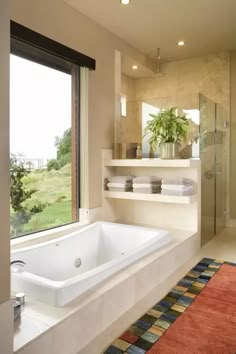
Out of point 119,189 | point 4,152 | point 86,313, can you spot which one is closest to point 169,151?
point 119,189

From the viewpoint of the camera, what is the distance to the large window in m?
2.50

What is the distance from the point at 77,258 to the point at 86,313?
1.07 m

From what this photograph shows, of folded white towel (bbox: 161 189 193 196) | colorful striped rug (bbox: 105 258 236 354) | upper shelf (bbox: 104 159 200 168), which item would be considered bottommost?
colorful striped rug (bbox: 105 258 236 354)

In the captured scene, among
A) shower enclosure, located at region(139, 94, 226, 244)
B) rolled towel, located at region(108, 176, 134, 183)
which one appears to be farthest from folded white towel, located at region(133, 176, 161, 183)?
shower enclosure, located at region(139, 94, 226, 244)

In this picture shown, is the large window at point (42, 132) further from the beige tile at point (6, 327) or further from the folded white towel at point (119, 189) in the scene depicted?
the beige tile at point (6, 327)

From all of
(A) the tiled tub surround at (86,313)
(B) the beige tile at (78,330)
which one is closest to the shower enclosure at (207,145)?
(A) the tiled tub surround at (86,313)

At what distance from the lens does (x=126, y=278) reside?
198 centimetres

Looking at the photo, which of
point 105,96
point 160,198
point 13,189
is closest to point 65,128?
point 105,96

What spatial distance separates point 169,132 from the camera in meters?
3.31

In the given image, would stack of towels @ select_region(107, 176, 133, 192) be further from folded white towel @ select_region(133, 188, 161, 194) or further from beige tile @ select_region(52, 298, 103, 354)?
beige tile @ select_region(52, 298, 103, 354)

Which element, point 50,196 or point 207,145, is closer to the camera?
point 50,196

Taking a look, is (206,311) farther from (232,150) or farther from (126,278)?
(232,150)

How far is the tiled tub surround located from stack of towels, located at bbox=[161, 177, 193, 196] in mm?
821

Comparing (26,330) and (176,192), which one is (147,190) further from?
(26,330)
